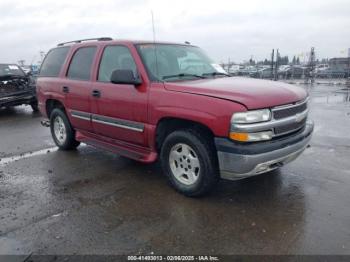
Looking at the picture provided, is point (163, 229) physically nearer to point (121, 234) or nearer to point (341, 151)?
point (121, 234)

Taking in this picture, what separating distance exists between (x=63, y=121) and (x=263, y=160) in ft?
13.4

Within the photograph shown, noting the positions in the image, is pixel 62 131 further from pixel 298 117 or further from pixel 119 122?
pixel 298 117

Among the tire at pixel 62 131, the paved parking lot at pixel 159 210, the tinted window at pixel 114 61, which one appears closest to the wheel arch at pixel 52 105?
the tire at pixel 62 131

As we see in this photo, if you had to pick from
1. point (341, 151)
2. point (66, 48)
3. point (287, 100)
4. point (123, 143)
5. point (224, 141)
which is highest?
point (66, 48)

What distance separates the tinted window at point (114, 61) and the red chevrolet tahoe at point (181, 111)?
1 centimetres

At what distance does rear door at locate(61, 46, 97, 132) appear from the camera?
5410 millimetres

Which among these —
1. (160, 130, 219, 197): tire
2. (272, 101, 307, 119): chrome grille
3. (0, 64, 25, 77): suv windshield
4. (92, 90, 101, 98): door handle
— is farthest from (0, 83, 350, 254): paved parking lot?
(0, 64, 25, 77): suv windshield

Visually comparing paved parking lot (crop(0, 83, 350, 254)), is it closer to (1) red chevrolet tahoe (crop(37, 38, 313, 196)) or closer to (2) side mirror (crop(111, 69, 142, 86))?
(1) red chevrolet tahoe (crop(37, 38, 313, 196))

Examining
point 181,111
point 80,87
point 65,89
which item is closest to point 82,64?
point 80,87

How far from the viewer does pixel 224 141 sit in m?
3.63

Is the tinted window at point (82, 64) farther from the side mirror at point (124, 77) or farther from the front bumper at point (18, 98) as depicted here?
the front bumper at point (18, 98)

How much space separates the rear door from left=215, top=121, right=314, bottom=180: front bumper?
104 inches

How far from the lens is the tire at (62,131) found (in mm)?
6238

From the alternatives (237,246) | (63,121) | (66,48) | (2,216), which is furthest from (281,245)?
(66,48)
